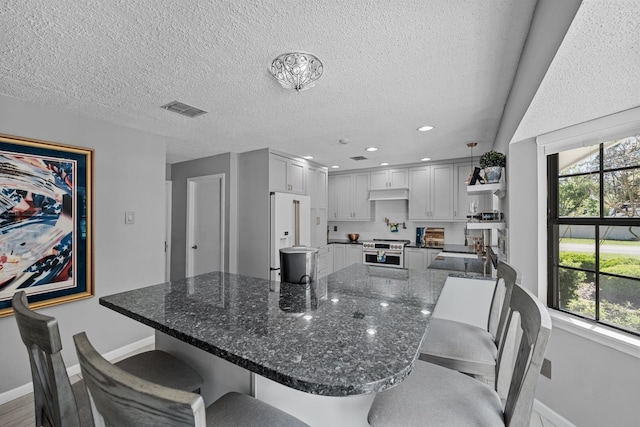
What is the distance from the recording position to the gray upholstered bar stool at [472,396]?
2.48ft

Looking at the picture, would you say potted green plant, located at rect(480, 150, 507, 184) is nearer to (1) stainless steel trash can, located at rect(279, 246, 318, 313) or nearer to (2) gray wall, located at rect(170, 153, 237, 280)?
(1) stainless steel trash can, located at rect(279, 246, 318, 313)

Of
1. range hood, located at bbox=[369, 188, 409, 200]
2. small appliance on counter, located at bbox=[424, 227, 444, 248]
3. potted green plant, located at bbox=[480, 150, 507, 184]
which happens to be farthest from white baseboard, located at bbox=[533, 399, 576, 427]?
range hood, located at bbox=[369, 188, 409, 200]

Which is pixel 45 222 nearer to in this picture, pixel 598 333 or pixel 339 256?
pixel 598 333

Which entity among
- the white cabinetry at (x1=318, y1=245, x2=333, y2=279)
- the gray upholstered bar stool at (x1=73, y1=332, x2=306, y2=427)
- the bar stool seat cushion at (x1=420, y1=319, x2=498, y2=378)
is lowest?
the white cabinetry at (x1=318, y1=245, x2=333, y2=279)

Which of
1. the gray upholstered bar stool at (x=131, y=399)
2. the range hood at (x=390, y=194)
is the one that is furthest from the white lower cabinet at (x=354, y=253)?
the gray upholstered bar stool at (x=131, y=399)

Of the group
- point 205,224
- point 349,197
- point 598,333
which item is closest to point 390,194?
point 349,197

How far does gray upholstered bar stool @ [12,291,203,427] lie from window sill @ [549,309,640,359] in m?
2.30

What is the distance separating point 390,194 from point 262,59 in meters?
4.09

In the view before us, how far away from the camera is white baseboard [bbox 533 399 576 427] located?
185cm

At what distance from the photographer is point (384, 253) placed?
494cm

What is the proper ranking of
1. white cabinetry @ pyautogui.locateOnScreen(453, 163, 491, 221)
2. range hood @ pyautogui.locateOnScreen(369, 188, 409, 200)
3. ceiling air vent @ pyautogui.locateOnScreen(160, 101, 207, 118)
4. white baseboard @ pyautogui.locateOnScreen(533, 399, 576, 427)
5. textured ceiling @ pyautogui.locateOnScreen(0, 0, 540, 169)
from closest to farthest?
textured ceiling @ pyautogui.locateOnScreen(0, 0, 540, 169), white baseboard @ pyautogui.locateOnScreen(533, 399, 576, 427), ceiling air vent @ pyautogui.locateOnScreen(160, 101, 207, 118), white cabinetry @ pyautogui.locateOnScreen(453, 163, 491, 221), range hood @ pyautogui.locateOnScreen(369, 188, 409, 200)

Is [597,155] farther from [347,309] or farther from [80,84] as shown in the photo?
[80,84]

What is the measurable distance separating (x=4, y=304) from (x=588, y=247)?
4.35m

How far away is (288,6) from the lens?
1.24 meters
